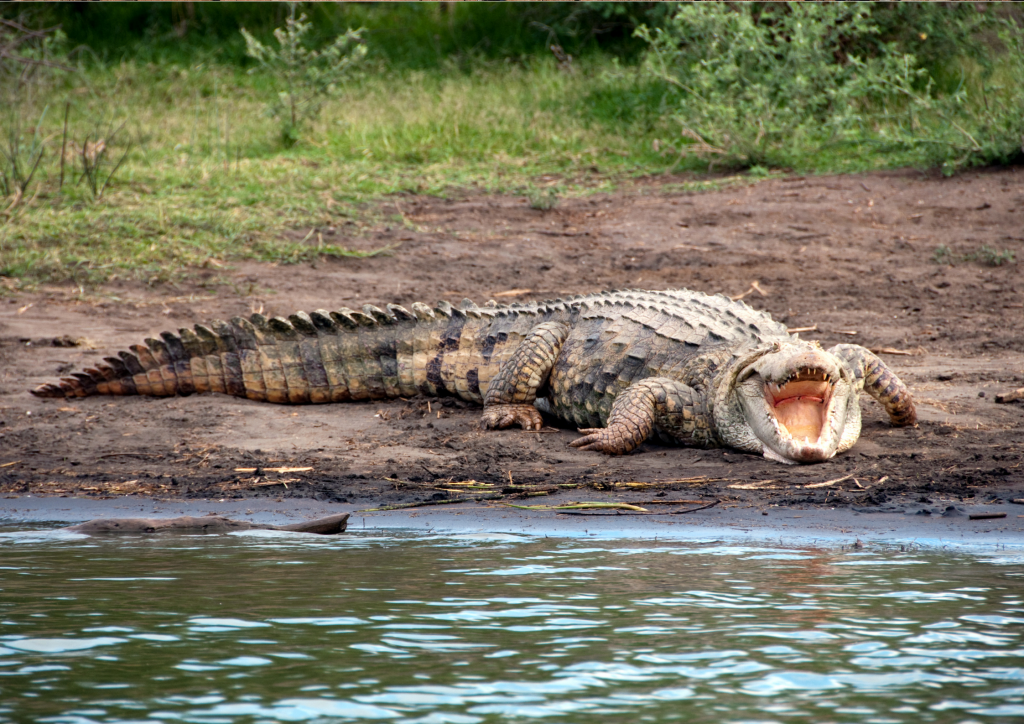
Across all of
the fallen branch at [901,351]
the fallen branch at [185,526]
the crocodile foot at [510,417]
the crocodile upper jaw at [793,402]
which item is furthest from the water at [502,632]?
the fallen branch at [901,351]

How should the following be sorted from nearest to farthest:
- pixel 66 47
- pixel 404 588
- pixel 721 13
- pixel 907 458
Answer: pixel 404 588 < pixel 907 458 < pixel 721 13 < pixel 66 47

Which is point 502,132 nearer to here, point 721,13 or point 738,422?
point 721,13

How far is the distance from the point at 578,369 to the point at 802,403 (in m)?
1.28

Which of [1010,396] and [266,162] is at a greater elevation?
[266,162]

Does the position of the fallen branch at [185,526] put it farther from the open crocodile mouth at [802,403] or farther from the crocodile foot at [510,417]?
the open crocodile mouth at [802,403]

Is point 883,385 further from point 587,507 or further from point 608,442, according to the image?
point 587,507

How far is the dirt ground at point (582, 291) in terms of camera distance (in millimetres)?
5137

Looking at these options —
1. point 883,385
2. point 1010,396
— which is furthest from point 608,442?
point 1010,396

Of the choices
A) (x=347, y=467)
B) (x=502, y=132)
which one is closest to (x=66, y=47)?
(x=502, y=132)

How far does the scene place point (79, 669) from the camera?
3113mm

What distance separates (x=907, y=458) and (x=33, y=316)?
19.4 feet

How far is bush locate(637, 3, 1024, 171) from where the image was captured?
10992 millimetres

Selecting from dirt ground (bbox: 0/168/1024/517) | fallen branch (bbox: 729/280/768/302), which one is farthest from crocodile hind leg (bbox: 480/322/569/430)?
fallen branch (bbox: 729/280/768/302)

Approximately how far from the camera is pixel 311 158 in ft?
39.4
